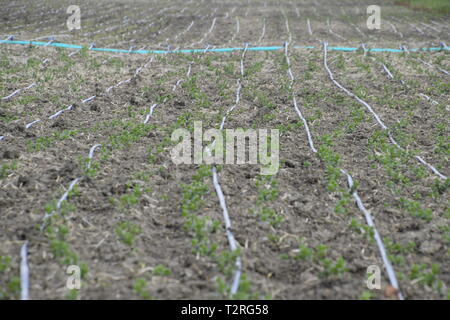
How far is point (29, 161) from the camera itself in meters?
4.36

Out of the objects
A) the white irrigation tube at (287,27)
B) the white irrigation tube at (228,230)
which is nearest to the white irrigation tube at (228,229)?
the white irrigation tube at (228,230)

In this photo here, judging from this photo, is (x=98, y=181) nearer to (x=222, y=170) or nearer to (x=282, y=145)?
(x=222, y=170)

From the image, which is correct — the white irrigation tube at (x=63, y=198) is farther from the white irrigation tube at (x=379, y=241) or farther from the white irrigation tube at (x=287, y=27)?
the white irrigation tube at (x=287, y=27)

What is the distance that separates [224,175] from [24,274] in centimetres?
201

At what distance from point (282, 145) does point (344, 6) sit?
39.5ft

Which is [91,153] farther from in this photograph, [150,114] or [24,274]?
[24,274]

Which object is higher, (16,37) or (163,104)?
(16,37)

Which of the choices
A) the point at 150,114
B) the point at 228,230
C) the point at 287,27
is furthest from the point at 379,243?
the point at 287,27

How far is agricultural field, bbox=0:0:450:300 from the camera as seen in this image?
304 centimetres

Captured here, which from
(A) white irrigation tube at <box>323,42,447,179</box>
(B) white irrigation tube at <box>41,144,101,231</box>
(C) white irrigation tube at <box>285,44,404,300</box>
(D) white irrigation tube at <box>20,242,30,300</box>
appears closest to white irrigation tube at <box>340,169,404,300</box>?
(C) white irrigation tube at <box>285,44,404,300</box>

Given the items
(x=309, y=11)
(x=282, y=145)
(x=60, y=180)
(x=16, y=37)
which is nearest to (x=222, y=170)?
(x=282, y=145)

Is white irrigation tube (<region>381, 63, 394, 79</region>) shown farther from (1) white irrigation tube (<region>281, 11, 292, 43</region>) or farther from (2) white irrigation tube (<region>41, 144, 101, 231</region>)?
(2) white irrigation tube (<region>41, 144, 101, 231</region>)

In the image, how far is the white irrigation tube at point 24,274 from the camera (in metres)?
2.76

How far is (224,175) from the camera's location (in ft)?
14.0
